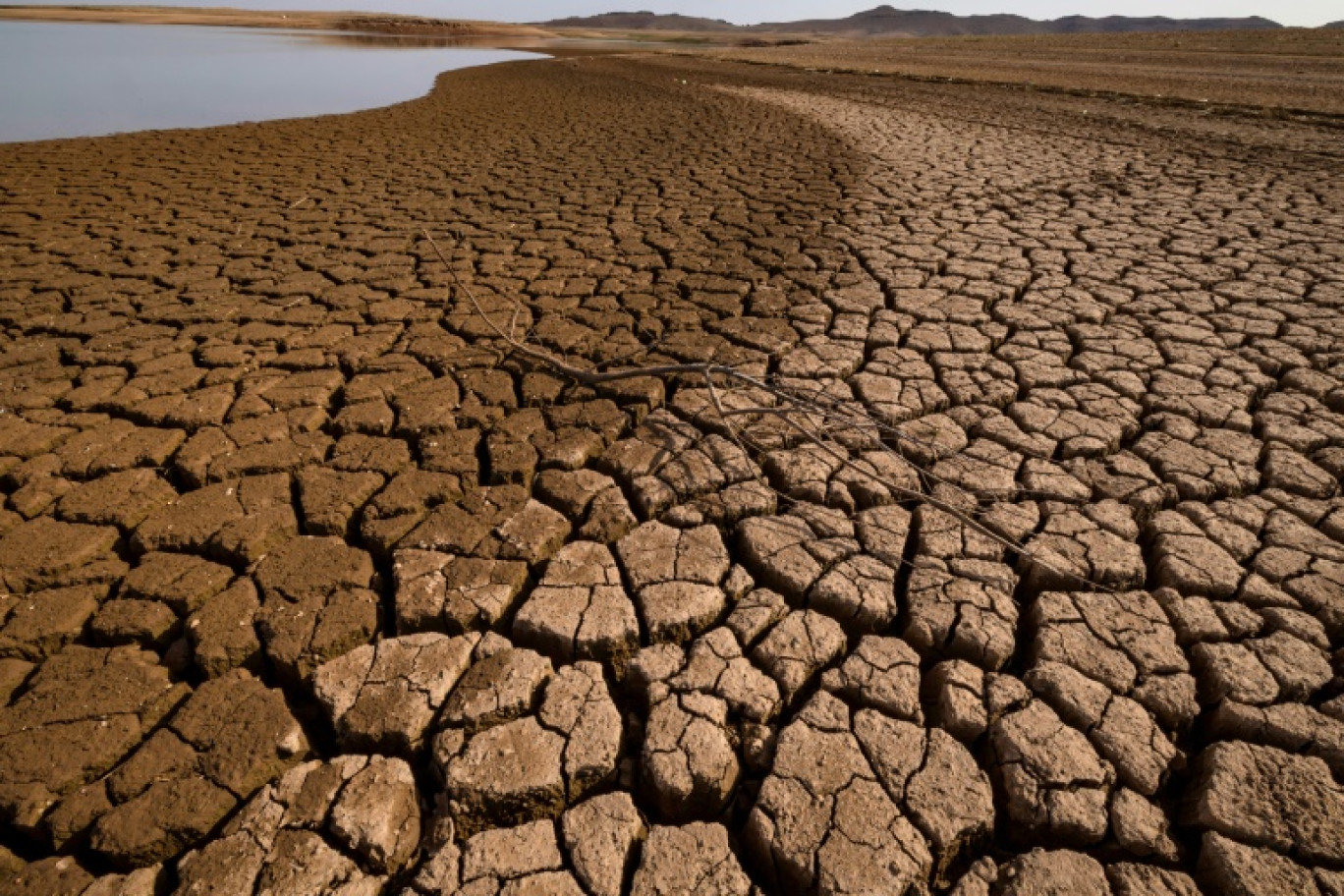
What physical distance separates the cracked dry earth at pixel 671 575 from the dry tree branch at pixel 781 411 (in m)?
0.04

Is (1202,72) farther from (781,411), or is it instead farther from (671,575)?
(671,575)

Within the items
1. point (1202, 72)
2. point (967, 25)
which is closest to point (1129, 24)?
point (967, 25)

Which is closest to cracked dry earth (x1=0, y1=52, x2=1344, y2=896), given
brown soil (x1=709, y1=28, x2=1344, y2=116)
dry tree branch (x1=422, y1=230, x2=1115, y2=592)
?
dry tree branch (x1=422, y1=230, x2=1115, y2=592)

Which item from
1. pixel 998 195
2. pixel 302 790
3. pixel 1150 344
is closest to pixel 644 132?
pixel 998 195

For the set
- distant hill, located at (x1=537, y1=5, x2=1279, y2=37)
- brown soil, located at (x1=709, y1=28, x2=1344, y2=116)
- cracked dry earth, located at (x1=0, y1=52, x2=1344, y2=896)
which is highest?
distant hill, located at (x1=537, y1=5, x2=1279, y2=37)

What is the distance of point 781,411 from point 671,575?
0.70 m

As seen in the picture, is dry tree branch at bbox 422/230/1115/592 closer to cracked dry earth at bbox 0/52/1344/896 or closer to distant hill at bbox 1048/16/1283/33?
cracked dry earth at bbox 0/52/1344/896

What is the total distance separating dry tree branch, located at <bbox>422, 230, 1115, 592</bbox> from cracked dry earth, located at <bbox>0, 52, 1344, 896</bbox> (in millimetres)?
38

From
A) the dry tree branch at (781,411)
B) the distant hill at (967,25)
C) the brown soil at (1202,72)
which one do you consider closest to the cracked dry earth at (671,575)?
the dry tree branch at (781,411)

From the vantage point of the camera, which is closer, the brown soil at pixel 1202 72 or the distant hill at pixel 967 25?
the brown soil at pixel 1202 72

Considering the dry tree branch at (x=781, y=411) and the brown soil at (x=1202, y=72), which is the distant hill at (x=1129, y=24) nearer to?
the brown soil at (x=1202, y=72)

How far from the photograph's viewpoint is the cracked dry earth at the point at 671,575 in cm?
119

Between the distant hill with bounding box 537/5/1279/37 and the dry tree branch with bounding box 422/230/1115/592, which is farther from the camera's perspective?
the distant hill with bounding box 537/5/1279/37

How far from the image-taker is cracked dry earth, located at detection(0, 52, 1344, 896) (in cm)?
119
